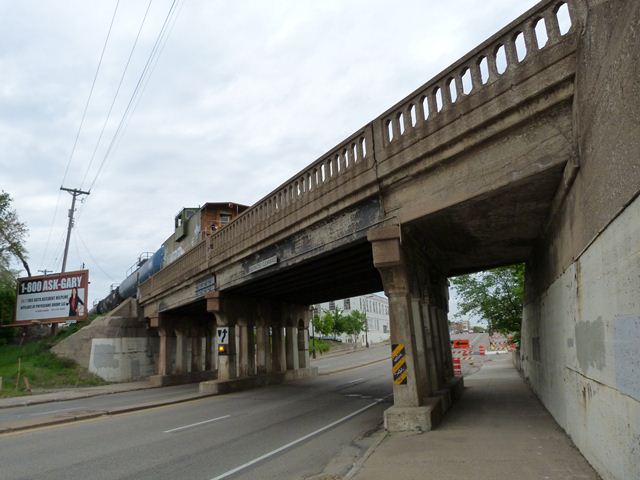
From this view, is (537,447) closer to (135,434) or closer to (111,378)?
(135,434)

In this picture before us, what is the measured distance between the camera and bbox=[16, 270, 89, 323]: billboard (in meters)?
34.5

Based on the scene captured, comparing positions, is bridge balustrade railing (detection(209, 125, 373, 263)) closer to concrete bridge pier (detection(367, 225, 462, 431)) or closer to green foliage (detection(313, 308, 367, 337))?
concrete bridge pier (detection(367, 225, 462, 431))

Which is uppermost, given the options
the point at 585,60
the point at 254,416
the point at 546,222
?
the point at 585,60

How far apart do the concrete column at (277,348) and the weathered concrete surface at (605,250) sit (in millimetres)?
20419

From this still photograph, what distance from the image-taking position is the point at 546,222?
10359 millimetres

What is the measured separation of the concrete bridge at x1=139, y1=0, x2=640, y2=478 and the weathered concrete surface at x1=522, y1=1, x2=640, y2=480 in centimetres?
3

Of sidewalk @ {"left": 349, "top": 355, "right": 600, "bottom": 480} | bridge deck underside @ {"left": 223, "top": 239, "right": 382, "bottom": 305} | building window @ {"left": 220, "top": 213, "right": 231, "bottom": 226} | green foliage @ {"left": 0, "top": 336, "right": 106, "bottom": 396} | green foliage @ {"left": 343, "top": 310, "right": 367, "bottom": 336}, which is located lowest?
sidewalk @ {"left": 349, "top": 355, "right": 600, "bottom": 480}

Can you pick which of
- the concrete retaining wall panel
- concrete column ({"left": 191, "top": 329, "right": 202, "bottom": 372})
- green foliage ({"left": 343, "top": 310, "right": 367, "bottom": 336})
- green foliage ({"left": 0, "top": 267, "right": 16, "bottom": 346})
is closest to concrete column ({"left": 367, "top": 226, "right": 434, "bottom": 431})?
the concrete retaining wall panel

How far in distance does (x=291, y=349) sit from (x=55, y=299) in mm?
18168

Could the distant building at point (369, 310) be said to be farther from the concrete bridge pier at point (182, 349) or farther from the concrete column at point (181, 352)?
the concrete column at point (181, 352)

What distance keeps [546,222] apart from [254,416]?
30.8 ft

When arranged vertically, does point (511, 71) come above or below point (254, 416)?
above

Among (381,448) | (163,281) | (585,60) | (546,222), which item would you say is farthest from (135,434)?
(163,281)

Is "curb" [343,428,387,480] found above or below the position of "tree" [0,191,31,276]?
below
